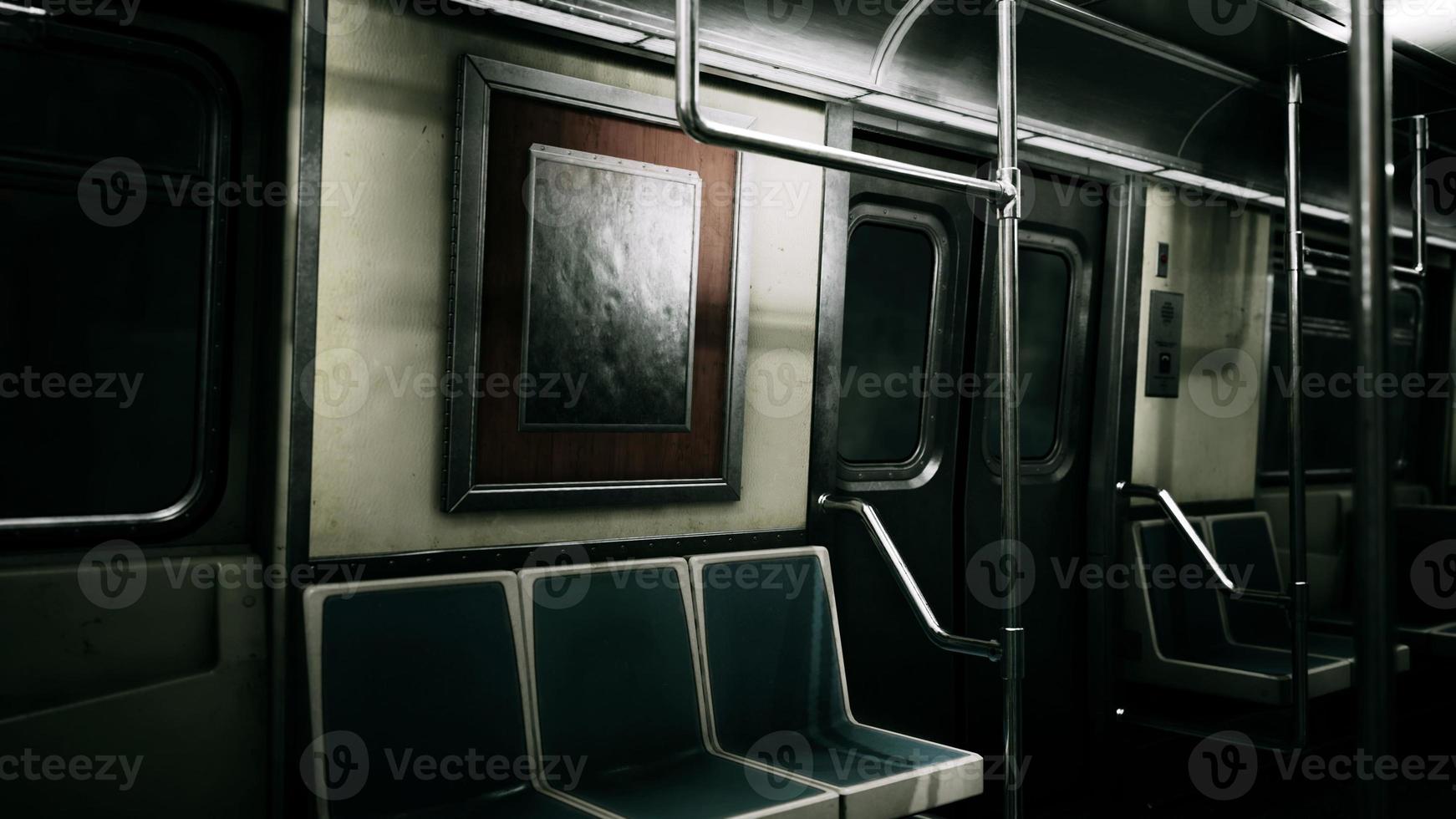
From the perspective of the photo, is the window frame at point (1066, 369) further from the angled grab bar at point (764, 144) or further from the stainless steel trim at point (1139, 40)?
the angled grab bar at point (764, 144)

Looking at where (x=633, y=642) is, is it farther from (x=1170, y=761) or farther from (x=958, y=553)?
(x=1170, y=761)

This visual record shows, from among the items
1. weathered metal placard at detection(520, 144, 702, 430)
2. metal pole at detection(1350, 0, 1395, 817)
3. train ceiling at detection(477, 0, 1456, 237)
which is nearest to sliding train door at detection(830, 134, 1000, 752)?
train ceiling at detection(477, 0, 1456, 237)

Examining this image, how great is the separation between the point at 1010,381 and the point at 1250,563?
118 inches

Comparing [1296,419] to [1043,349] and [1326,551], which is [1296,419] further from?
[1326,551]

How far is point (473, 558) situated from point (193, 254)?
3.16 ft

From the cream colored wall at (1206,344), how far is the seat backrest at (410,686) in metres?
2.98

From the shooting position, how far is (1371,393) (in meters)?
1.27

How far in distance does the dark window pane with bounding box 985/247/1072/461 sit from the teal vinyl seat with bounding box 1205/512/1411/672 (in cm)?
94

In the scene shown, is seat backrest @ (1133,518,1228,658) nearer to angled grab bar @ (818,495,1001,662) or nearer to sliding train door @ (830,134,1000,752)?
sliding train door @ (830,134,1000,752)

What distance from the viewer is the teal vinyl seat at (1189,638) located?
4234 mm

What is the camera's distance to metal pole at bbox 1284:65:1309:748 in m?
3.68

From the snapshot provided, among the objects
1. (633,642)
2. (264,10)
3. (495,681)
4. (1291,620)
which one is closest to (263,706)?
(495,681)

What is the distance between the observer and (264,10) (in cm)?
245

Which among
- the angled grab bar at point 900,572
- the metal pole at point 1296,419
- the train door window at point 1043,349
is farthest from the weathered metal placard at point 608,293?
the metal pole at point 1296,419
